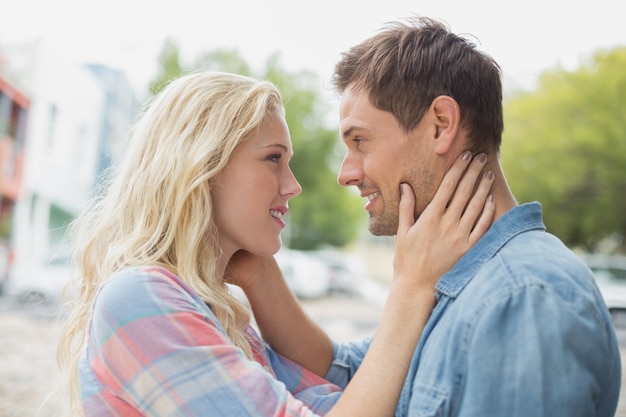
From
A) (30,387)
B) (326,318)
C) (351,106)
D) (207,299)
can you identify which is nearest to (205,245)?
(207,299)

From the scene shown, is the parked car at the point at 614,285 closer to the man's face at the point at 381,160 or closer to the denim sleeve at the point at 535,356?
the man's face at the point at 381,160

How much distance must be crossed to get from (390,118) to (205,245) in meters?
0.49

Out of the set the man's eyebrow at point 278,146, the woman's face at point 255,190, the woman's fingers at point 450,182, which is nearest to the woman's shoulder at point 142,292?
the woman's face at point 255,190

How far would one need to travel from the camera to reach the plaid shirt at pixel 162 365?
1244mm

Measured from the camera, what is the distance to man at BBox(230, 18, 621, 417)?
109 centimetres

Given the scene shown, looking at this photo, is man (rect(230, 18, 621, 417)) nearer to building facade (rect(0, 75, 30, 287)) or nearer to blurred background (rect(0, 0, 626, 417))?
blurred background (rect(0, 0, 626, 417))

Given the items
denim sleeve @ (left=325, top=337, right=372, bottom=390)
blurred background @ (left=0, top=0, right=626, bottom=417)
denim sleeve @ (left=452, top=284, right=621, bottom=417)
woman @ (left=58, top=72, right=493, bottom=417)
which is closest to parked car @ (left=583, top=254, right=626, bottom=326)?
blurred background @ (left=0, top=0, right=626, bottom=417)

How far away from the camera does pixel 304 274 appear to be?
12.1 m

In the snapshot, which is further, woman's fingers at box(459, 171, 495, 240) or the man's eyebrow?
the man's eyebrow

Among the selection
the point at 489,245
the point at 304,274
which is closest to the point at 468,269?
the point at 489,245

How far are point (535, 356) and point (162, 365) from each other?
2.12 ft

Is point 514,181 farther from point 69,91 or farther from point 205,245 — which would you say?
point 205,245

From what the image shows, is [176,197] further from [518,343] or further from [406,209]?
[518,343]

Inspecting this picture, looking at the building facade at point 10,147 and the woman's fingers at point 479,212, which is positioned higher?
the woman's fingers at point 479,212
